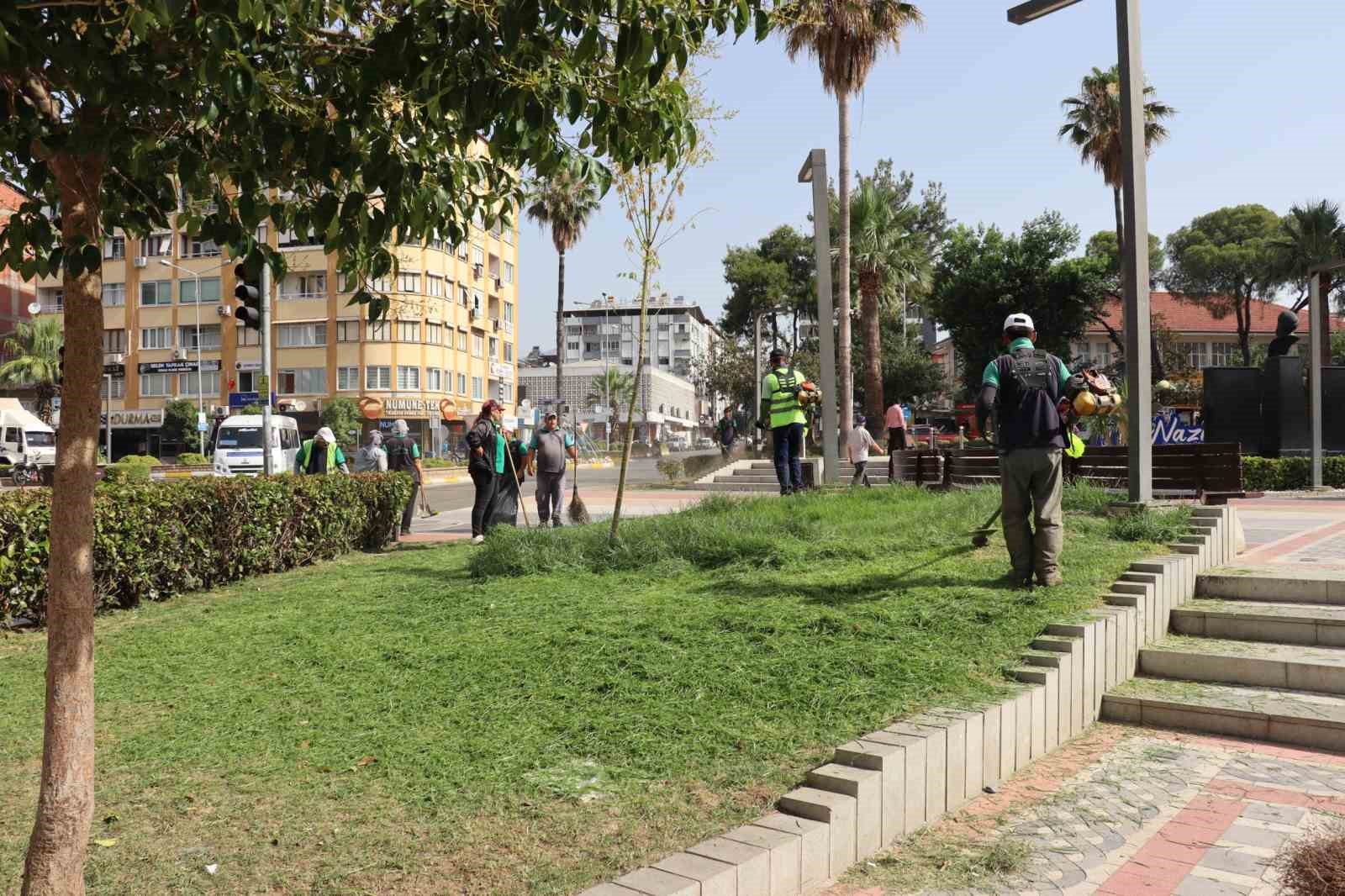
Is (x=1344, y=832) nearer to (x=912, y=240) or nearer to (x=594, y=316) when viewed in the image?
(x=912, y=240)

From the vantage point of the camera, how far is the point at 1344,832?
2.99m

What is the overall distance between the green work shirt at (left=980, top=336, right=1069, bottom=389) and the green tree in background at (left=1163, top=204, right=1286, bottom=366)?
59589 millimetres

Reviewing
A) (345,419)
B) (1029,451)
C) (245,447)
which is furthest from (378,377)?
(1029,451)

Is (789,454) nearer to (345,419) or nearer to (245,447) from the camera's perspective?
(245,447)

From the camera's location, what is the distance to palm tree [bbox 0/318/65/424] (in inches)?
2080

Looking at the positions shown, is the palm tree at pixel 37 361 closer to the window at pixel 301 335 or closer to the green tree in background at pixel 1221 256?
the window at pixel 301 335

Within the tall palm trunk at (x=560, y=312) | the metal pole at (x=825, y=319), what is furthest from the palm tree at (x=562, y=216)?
the metal pole at (x=825, y=319)

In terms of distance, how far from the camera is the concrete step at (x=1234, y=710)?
4531mm

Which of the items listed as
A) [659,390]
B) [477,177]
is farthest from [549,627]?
[659,390]

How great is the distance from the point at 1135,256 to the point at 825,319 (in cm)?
644

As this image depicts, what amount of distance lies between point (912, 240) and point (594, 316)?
109 m

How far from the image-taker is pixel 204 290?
5741 centimetres

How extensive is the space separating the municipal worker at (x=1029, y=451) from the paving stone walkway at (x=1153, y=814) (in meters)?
1.43

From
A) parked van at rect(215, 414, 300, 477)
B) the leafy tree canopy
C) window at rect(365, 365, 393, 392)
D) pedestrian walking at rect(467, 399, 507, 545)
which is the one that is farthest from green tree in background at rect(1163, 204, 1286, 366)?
pedestrian walking at rect(467, 399, 507, 545)
